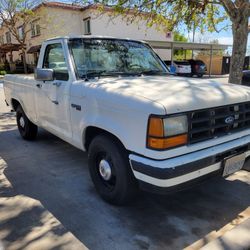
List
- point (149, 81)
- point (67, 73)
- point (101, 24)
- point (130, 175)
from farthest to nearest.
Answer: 1. point (101, 24)
2. point (67, 73)
3. point (149, 81)
4. point (130, 175)

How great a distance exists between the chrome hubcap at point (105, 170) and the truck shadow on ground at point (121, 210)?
1.12 ft

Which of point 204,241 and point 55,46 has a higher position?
point 55,46

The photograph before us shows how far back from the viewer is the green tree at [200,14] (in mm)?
5926

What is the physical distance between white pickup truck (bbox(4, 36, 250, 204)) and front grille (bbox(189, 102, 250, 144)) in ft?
0.03

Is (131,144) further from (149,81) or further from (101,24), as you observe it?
(101,24)

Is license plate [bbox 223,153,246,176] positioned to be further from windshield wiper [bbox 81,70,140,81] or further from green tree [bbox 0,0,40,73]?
green tree [bbox 0,0,40,73]

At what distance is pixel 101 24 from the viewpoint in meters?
24.7

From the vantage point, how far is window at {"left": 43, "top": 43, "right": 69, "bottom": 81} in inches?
165

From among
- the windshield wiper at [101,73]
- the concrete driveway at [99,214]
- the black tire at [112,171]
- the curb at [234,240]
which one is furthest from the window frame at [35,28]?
the curb at [234,240]

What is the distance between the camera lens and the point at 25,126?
20.3 feet

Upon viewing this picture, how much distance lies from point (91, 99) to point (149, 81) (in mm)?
793

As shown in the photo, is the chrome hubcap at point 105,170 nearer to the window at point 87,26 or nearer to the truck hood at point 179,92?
the truck hood at point 179,92

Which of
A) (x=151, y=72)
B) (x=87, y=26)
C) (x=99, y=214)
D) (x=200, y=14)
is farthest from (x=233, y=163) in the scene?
(x=87, y=26)

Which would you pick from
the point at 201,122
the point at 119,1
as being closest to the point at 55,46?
the point at 201,122
